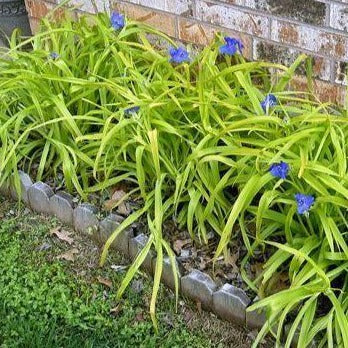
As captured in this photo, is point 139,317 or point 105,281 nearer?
point 139,317

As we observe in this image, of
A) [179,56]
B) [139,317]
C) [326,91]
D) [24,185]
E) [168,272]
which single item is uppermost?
[179,56]

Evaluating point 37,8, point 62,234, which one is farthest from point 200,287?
point 37,8

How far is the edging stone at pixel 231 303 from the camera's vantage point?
3041 millimetres

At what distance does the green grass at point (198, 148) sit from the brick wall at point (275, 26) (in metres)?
0.09

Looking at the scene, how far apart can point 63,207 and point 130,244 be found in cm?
39

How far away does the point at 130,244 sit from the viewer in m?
3.35

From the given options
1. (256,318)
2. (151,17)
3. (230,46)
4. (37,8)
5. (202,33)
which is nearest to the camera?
(256,318)

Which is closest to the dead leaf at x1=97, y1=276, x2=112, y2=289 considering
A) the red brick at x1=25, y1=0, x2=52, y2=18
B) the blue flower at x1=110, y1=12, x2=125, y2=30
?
the blue flower at x1=110, y1=12, x2=125, y2=30

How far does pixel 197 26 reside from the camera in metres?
3.96

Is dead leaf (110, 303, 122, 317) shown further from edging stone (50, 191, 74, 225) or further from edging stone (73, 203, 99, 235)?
edging stone (50, 191, 74, 225)

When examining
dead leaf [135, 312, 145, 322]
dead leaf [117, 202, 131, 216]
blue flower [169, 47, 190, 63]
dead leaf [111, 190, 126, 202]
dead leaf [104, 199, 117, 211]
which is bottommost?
dead leaf [135, 312, 145, 322]

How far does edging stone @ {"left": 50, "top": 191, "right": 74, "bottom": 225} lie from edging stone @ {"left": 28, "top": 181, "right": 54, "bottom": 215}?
3 cm

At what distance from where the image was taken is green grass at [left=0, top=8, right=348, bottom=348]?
291cm

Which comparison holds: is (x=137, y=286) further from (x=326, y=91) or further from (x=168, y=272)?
(x=326, y=91)
